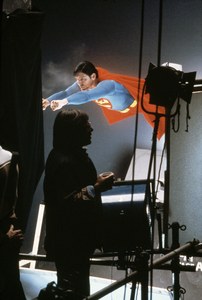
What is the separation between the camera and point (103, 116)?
4.63m

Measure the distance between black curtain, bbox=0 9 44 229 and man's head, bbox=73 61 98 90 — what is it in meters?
1.16

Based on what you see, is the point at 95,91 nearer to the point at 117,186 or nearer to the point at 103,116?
the point at 103,116

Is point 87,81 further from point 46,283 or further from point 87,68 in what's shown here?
point 46,283

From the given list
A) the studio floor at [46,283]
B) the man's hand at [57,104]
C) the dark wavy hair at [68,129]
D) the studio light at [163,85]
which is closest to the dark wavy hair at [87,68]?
the man's hand at [57,104]

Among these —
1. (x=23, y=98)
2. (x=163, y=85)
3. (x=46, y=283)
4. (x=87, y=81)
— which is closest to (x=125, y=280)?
(x=163, y=85)

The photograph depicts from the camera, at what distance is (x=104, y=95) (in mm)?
4691

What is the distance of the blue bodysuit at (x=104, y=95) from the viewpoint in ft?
15.0

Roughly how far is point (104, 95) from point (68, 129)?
2.72 metres

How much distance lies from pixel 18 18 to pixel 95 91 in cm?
168

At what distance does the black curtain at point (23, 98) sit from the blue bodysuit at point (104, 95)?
43.6 inches

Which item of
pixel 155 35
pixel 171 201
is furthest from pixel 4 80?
pixel 155 35

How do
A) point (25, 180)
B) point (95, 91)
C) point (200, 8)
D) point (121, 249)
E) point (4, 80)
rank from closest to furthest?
point (121, 249)
point (4, 80)
point (25, 180)
point (200, 8)
point (95, 91)

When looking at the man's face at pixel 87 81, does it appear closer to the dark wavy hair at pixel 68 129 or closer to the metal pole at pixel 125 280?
the dark wavy hair at pixel 68 129

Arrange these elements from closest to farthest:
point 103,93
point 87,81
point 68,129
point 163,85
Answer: point 163,85, point 68,129, point 103,93, point 87,81
